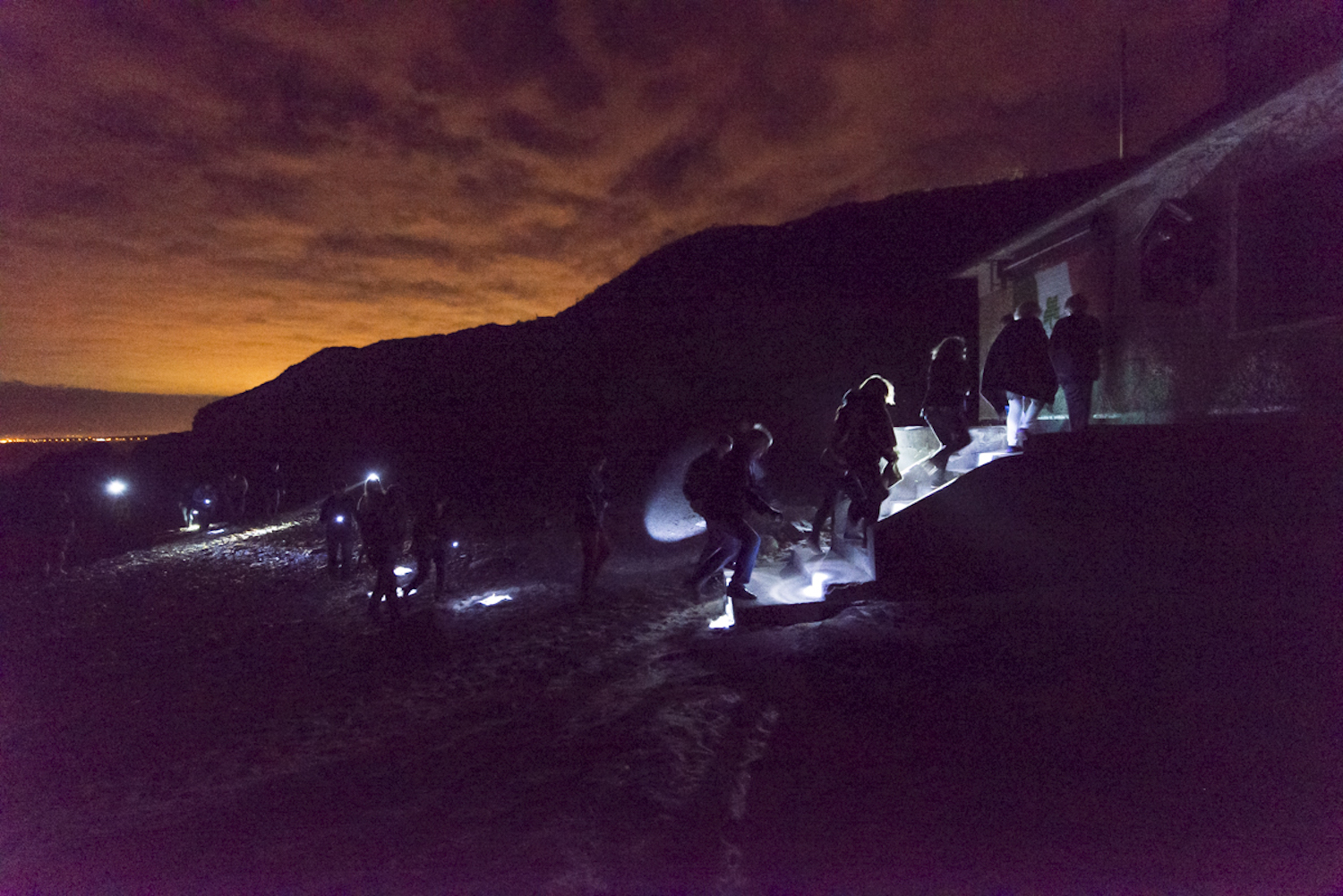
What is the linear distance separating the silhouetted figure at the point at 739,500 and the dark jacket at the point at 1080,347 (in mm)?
3037

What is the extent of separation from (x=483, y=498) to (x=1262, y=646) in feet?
47.2

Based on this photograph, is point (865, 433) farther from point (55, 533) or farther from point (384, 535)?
point (55, 533)

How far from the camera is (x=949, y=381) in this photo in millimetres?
7188

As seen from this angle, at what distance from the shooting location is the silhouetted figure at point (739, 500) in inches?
239

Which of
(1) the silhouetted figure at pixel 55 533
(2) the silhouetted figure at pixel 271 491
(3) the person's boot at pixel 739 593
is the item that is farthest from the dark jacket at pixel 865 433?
(2) the silhouetted figure at pixel 271 491

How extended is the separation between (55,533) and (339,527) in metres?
8.20

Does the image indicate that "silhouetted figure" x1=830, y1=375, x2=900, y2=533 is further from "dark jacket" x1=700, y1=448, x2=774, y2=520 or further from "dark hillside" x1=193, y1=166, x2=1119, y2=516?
"dark hillside" x1=193, y1=166, x2=1119, y2=516

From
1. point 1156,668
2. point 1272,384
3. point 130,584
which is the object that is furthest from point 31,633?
point 1272,384

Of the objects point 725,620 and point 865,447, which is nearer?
point 865,447

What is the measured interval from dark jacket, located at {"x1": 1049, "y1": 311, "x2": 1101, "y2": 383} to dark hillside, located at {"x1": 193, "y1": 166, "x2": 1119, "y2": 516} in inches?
255

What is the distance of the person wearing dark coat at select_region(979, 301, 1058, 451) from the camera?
633 cm

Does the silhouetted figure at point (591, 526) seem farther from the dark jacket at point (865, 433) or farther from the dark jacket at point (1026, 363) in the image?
the dark jacket at point (1026, 363)

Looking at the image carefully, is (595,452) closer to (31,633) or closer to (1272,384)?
(31,633)

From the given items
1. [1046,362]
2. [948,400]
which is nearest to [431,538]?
[948,400]
